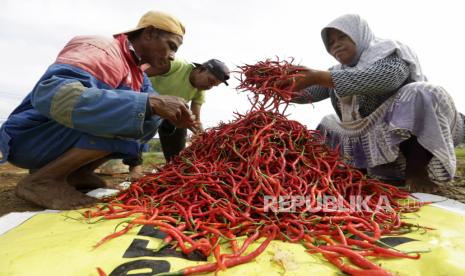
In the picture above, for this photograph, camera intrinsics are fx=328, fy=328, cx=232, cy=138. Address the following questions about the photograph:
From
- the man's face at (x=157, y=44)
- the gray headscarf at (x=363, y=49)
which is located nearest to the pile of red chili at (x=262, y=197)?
the man's face at (x=157, y=44)

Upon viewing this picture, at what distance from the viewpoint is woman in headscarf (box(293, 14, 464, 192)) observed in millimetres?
2764

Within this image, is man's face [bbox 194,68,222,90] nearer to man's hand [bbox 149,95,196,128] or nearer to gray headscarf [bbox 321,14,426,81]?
gray headscarf [bbox 321,14,426,81]

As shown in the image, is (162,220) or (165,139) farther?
(165,139)

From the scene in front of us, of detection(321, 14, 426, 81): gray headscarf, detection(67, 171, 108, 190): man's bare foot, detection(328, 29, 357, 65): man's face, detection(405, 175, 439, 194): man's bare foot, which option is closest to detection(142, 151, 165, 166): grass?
detection(67, 171, 108, 190): man's bare foot

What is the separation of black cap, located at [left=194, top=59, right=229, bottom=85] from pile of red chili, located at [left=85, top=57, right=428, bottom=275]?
52.3 inches

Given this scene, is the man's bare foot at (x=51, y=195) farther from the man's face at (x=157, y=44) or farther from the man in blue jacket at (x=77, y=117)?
the man's face at (x=157, y=44)

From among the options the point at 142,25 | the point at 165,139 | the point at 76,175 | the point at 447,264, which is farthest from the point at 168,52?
the point at 447,264

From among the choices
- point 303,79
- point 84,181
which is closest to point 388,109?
point 303,79

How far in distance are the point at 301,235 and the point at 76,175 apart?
217 cm

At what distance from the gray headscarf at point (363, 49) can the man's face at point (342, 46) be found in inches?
1.6

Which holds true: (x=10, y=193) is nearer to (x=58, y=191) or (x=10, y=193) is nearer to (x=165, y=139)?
(x=58, y=191)

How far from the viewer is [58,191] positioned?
2.30m

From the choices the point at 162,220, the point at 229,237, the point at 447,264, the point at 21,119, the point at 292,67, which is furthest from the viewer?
the point at 292,67

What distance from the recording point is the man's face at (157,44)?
2.95 meters
